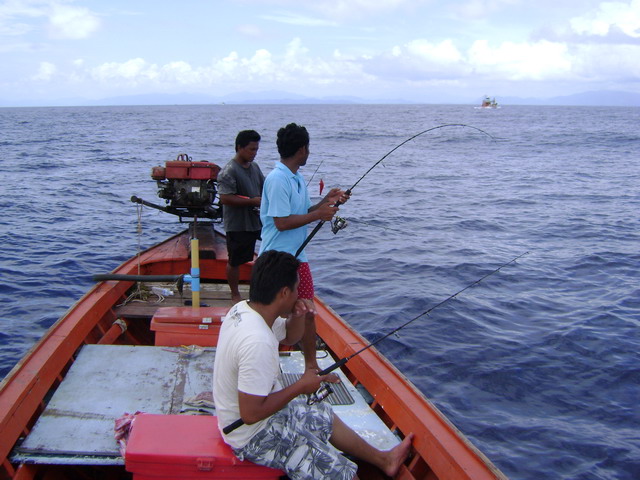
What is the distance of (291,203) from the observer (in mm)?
3953

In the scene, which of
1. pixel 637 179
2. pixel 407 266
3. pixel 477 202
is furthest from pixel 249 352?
pixel 637 179

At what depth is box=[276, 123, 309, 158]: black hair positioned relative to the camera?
153 inches

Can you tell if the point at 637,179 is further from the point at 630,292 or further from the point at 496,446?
the point at 496,446

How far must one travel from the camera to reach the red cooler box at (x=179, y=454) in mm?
2863

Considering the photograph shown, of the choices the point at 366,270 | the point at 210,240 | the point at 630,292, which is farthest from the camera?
the point at 366,270

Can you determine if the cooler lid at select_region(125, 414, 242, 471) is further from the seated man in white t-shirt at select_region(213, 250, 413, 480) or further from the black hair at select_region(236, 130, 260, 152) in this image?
the black hair at select_region(236, 130, 260, 152)

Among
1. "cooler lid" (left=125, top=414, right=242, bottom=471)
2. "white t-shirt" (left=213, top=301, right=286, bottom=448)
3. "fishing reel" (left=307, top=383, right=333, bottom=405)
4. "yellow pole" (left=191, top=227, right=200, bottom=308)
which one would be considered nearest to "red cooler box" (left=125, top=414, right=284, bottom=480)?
"cooler lid" (left=125, top=414, right=242, bottom=471)

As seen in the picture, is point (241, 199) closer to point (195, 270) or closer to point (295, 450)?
point (195, 270)

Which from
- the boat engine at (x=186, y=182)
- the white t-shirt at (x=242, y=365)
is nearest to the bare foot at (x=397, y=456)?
the white t-shirt at (x=242, y=365)

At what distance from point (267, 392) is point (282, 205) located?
1438 mm

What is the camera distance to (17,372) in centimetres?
394

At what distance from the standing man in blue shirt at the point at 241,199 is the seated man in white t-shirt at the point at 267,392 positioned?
2503mm

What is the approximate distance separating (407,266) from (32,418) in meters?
8.27

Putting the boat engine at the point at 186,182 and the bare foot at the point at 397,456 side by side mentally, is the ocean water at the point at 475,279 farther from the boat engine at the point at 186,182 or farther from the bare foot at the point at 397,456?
the bare foot at the point at 397,456
